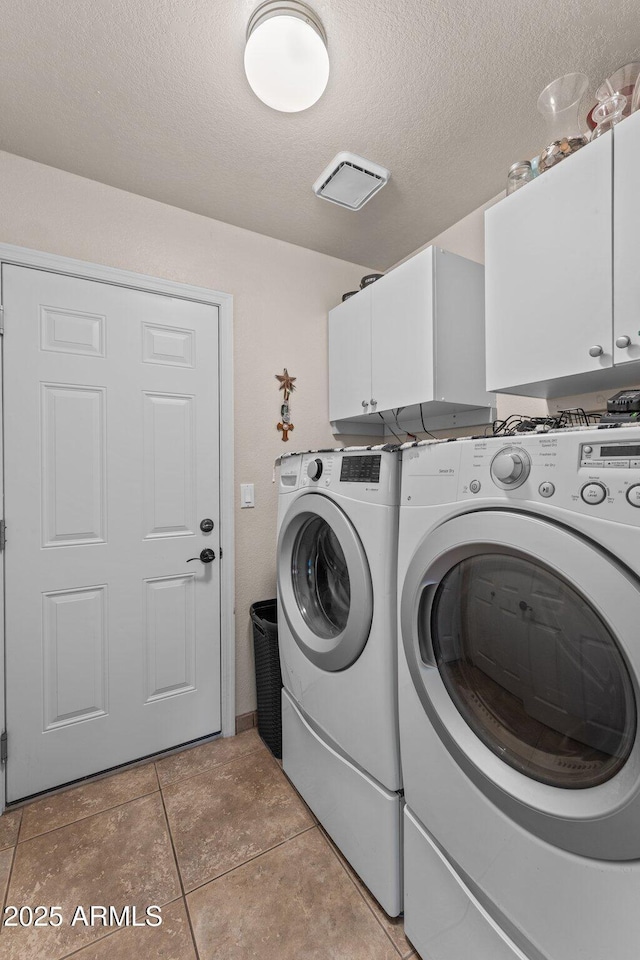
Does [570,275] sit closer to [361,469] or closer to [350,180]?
[361,469]

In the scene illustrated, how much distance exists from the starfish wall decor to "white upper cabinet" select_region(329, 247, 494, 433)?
15.7 inches

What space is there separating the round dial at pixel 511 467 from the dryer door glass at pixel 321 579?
67cm

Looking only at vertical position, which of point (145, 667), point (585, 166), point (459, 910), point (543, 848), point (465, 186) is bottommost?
point (459, 910)

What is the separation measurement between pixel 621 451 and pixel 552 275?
69 centimetres

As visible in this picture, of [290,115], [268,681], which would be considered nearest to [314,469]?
[268,681]

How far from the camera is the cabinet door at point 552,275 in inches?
41.2

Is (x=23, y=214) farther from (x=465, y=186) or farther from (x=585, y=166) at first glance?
(x=585, y=166)

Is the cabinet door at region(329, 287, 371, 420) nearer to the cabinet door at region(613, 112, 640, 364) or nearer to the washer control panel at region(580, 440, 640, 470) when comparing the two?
the cabinet door at region(613, 112, 640, 364)

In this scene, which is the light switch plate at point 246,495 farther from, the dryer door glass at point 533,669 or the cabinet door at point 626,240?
the cabinet door at point 626,240

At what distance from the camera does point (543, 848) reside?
0.79 m

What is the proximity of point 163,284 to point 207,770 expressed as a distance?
219 cm

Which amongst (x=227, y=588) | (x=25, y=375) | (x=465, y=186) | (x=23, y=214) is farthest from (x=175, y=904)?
(x=465, y=186)

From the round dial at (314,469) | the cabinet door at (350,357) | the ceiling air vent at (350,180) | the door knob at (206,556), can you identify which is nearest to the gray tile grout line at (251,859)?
the door knob at (206,556)

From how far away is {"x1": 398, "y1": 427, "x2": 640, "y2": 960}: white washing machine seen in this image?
0.69 m
